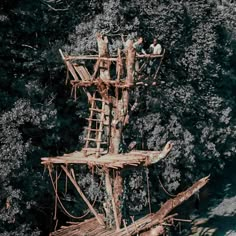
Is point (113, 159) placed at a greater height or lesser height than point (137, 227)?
greater

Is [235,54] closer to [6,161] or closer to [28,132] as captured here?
[28,132]

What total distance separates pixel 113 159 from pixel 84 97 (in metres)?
9.88

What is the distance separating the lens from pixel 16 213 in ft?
67.6

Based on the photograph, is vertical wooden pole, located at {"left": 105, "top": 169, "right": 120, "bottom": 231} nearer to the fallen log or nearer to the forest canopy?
the fallen log

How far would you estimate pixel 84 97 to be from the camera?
2550 cm

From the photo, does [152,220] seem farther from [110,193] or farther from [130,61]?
[130,61]

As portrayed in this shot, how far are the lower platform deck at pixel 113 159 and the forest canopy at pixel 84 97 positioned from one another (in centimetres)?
464

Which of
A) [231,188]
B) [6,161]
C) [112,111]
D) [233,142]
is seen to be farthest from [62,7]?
[231,188]

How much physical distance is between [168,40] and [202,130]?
547cm

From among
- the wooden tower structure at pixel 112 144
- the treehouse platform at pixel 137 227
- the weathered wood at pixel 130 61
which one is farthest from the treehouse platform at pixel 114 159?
the weathered wood at pixel 130 61

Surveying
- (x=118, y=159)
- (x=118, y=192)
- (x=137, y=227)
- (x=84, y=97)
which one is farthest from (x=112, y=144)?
(x=84, y=97)

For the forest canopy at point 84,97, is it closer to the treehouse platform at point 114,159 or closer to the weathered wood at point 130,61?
the treehouse platform at point 114,159

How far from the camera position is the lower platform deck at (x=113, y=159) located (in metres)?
15.7

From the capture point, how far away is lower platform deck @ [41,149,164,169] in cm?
1572
